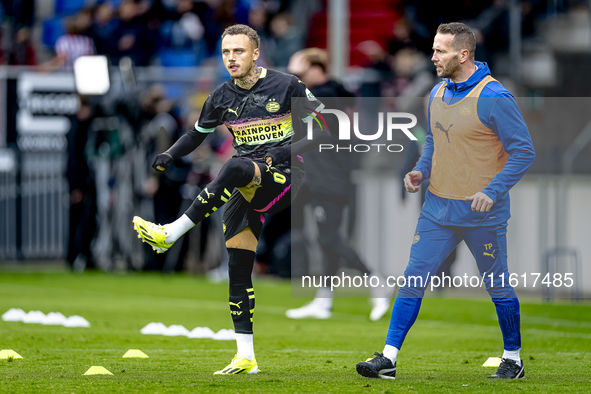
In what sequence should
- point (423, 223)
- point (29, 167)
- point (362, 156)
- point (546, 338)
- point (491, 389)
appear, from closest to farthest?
1. point (491, 389)
2. point (423, 223)
3. point (546, 338)
4. point (362, 156)
5. point (29, 167)

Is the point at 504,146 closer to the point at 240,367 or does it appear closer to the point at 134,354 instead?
the point at 240,367

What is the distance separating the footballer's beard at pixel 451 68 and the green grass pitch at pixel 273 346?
5.74 feet

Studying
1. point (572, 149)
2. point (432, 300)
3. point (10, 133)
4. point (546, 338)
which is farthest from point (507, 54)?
point (10, 133)

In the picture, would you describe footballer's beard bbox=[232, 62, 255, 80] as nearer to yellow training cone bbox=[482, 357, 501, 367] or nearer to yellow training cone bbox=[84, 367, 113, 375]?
yellow training cone bbox=[84, 367, 113, 375]

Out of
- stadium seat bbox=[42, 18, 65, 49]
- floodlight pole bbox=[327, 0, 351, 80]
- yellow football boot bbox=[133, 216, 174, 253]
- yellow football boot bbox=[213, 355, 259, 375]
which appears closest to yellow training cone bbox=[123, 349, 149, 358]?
yellow football boot bbox=[213, 355, 259, 375]

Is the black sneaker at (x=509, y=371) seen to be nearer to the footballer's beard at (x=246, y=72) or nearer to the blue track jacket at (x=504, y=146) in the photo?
the blue track jacket at (x=504, y=146)

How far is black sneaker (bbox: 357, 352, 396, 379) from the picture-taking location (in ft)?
18.1

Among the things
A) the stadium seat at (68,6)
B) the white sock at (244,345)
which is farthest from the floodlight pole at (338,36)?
the white sock at (244,345)

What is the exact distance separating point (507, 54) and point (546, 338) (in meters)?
6.28

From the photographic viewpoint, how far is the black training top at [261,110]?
5832 mm

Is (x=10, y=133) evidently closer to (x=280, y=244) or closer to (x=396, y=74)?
(x=280, y=244)

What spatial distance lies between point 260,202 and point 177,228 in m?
0.58

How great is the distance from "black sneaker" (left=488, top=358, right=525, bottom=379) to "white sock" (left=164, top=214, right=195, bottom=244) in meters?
1.98

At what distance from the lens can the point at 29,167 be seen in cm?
1703
